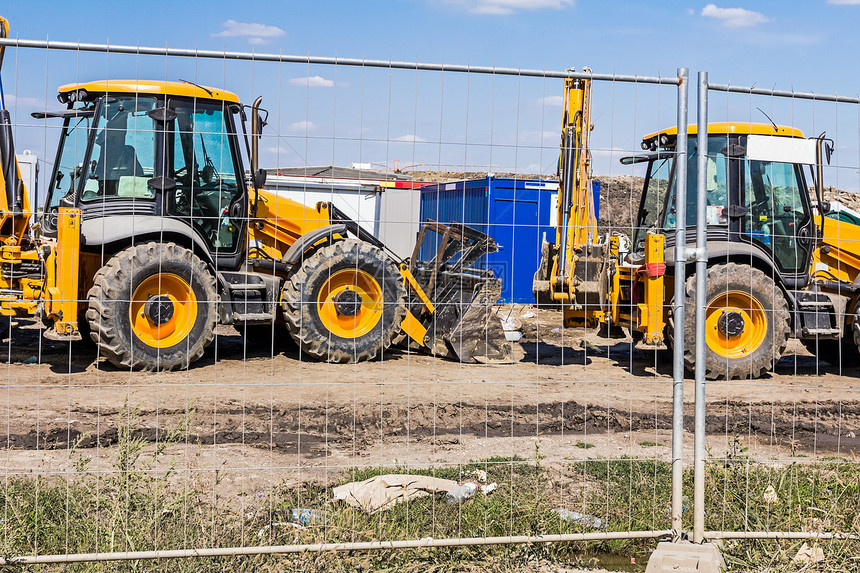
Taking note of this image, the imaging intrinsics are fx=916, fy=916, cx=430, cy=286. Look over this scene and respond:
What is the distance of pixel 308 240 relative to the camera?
1072 centimetres

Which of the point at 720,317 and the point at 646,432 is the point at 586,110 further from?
the point at 646,432

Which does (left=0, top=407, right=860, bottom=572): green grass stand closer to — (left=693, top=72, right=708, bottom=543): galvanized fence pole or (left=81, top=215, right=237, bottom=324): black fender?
(left=693, top=72, right=708, bottom=543): galvanized fence pole

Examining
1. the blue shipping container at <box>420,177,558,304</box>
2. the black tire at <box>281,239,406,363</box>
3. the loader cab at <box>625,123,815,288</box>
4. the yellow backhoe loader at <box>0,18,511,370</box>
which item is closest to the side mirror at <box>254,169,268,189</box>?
the yellow backhoe loader at <box>0,18,511,370</box>

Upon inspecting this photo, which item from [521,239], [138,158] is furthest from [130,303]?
[521,239]

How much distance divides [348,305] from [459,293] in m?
1.37

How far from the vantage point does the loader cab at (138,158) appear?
9617mm

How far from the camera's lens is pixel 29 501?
4.79m

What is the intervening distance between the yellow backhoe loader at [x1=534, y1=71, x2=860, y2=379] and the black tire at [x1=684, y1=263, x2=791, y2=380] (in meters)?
0.01

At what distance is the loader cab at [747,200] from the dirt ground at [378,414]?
4.82 feet

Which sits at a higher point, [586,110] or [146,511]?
[586,110]

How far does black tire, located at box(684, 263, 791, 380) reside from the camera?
983 cm

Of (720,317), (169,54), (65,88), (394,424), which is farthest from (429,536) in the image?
(65,88)

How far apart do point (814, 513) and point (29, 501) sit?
166 inches

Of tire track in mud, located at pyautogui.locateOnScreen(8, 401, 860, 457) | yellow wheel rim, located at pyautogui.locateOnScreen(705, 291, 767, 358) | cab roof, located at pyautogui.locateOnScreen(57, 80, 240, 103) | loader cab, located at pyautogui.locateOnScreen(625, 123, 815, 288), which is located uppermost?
cab roof, located at pyautogui.locateOnScreen(57, 80, 240, 103)
